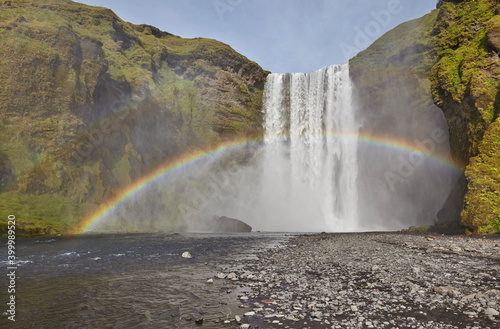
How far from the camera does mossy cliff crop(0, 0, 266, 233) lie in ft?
164

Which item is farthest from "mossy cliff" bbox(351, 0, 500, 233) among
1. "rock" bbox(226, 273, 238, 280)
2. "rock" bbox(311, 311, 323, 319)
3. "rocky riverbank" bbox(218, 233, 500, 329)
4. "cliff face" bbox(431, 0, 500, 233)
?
"rock" bbox(311, 311, 323, 319)

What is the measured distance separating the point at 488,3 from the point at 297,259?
45052 millimetres

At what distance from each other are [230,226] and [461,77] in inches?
1695

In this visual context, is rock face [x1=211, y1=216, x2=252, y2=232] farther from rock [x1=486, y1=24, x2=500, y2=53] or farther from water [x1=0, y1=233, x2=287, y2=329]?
rock [x1=486, y1=24, x2=500, y2=53]

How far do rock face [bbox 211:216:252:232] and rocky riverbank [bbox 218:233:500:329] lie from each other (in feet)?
128

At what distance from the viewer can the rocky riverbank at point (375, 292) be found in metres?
6.83

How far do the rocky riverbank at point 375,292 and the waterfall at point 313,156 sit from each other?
45020 mm

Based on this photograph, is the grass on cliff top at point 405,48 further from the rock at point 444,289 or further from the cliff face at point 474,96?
the rock at point 444,289

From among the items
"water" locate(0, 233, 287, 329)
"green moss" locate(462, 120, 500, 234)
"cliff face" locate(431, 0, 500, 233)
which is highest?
"cliff face" locate(431, 0, 500, 233)

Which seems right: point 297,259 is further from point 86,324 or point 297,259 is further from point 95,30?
point 95,30

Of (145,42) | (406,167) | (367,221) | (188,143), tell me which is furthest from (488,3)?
(145,42)

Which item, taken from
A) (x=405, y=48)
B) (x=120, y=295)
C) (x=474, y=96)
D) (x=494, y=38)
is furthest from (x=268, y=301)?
(x=405, y=48)

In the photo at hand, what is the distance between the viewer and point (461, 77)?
34.7 meters

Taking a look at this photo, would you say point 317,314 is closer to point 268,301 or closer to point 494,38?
point 268,301
